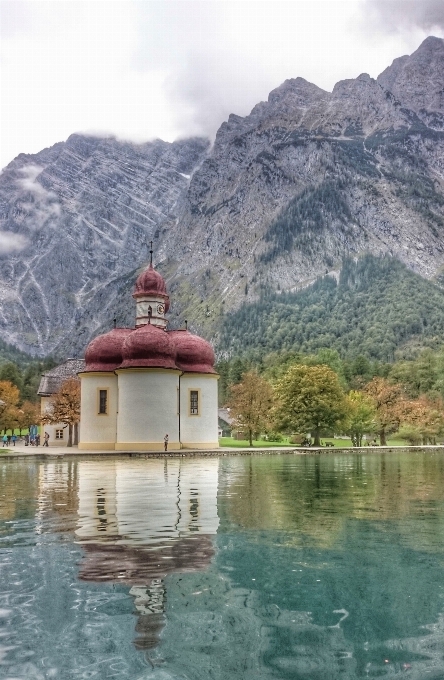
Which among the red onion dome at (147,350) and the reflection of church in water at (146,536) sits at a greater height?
the red onion dome at (147,350)

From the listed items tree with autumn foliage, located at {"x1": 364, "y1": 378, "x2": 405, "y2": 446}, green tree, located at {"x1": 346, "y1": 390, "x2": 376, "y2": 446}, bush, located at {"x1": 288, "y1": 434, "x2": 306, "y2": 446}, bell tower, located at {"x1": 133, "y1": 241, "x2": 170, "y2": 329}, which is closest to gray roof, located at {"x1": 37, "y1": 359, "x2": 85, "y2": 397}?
bell tower, located at {"x1": 133, "y1": 241, "x2": 170, "y2": 329}

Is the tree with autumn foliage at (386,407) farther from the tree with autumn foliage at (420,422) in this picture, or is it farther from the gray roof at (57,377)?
the gray roof at (57,377)

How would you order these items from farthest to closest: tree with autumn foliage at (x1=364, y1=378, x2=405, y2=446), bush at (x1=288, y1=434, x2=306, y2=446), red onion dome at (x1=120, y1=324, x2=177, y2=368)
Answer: tree with autumn foliage at (x1=364, y1=378, x2=405, y2=446) < bush at (x1=288, y1=434, x2=306, y2=446) < red onion dome at (x1=120, y1=324, x2=177, y2=368)

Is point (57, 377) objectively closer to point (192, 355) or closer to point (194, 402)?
point (192, 355)

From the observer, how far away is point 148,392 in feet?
160

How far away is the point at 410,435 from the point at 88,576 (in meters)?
68.5

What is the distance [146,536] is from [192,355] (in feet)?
135

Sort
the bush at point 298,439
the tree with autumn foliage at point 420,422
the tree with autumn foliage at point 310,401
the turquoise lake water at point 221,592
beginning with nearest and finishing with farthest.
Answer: the turquoise lake water at point 221,592 → the tree with autumn foliage at point 310,401 → the bush at point 298,439 → the tree with autumn foliage at point 420,422

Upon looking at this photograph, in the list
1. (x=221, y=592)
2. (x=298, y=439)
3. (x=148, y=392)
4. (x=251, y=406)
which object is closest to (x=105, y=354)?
(x=148, y=392)

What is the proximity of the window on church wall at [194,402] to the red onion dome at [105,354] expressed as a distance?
603 cm

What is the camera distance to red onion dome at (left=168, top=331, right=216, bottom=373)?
2062 inches

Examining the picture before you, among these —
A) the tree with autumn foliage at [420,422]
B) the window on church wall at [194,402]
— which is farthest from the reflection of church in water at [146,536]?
the tree with autumn foliage at [420,422]

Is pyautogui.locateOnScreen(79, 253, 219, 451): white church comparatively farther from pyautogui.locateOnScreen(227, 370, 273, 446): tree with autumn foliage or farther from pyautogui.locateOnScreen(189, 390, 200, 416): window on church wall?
pyautogui.locateOnScreen(227, 370, 273, 446): tree with autumn foliage

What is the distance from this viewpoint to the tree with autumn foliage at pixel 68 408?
5716 cm
